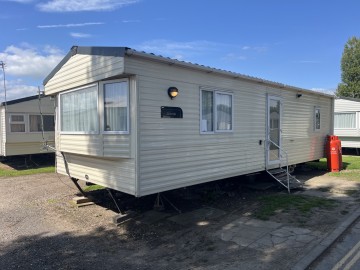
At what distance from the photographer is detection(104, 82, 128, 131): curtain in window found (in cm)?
629

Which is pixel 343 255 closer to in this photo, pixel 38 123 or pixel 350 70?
pixel 38 123

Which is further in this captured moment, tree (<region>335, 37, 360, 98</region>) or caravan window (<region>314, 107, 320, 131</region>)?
tree (<region>335, 37, 360, 98</region>)

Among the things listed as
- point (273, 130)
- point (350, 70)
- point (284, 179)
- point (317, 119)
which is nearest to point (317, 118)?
point (317, 119)

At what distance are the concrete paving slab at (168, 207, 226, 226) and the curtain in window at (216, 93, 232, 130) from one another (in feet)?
6.50

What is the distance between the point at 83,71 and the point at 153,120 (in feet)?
6.92

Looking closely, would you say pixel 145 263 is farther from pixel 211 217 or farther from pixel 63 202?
pixel 63 202

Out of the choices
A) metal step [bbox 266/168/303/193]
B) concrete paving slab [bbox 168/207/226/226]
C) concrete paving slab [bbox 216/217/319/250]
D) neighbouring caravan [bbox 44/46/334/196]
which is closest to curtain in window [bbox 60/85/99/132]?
neighbouring caravan [bbox 44/46/334/196]

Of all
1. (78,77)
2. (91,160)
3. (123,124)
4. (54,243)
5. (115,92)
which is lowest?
(54,243)

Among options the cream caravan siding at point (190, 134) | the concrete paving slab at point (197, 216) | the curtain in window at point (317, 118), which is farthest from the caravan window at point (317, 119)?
the concrete paving slab at point (197, 216)

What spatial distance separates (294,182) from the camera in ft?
32.4

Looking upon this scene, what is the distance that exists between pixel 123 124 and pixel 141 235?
2169 mm

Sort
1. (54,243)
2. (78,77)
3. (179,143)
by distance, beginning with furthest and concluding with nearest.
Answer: (78,77) < (179,143) < (54,243)

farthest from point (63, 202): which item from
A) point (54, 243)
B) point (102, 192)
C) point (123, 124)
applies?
point (123, 124)

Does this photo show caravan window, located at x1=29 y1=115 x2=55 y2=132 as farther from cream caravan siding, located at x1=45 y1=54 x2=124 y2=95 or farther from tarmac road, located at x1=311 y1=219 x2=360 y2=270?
tarmac road, located at x1=311 y1=219 x2=360 y2=270
